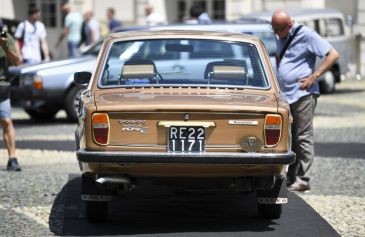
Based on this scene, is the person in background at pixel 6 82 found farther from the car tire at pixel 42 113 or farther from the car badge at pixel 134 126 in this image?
the car tire at pixel 42 113

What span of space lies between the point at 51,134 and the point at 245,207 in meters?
6.87

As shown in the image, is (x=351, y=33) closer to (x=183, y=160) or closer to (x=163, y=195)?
(x=163, y=195)

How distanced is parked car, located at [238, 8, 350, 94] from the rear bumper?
51.7 feet

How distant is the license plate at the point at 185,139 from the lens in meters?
8.07

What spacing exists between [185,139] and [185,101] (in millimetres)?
315

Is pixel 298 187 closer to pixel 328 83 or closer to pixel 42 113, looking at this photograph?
pixel 42 113

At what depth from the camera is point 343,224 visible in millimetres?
8734

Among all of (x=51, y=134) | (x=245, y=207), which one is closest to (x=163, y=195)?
(x=245, y=207)

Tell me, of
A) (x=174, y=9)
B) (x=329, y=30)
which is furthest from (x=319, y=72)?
(x=174, y=9)

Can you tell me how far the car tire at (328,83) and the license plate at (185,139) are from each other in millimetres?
15777

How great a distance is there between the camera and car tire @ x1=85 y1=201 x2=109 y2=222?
8648 mm

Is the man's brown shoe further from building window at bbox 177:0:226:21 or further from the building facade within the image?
building window at bbox 177:0:226:21

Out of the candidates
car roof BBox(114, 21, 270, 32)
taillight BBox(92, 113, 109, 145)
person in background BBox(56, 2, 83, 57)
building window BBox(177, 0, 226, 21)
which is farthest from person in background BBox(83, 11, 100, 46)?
taillight BBox(92, 113, 109, 145)

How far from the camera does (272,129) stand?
814 centimetres
